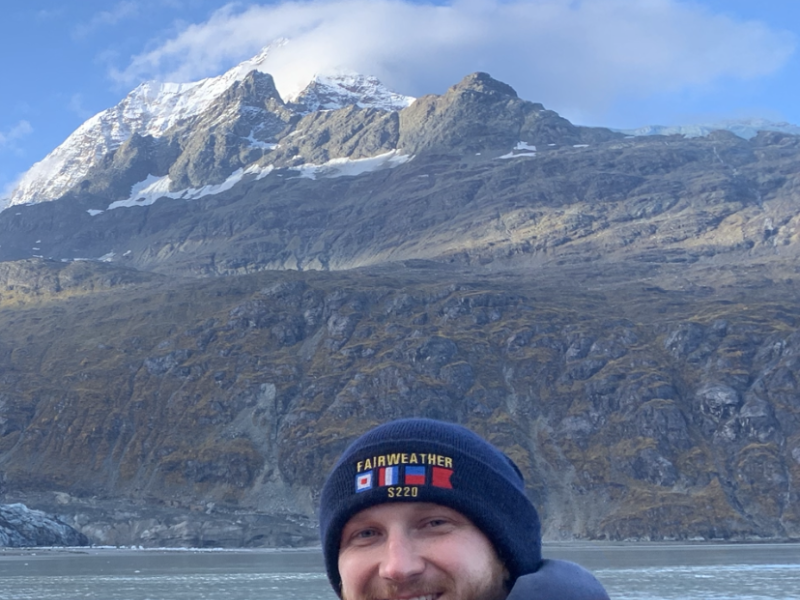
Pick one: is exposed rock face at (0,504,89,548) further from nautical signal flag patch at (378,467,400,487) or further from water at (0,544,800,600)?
nautical signal flag patch at (378,467,400,487)

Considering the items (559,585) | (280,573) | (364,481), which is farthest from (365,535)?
(280,573)

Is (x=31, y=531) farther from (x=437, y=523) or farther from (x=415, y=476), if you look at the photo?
(x=415, y=476)

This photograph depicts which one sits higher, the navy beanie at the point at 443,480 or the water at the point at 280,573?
the navy beanie at the point at 443,480

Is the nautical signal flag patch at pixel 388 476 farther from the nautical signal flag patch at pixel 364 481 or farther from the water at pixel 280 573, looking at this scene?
the water at pixel 280 573

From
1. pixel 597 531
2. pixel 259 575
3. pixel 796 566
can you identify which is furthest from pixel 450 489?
pixel 597 531

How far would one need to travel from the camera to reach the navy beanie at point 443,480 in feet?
13.1

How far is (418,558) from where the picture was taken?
3.94m

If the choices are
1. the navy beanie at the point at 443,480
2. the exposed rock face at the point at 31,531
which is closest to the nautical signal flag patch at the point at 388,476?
the navy beanie at the point at 443,480

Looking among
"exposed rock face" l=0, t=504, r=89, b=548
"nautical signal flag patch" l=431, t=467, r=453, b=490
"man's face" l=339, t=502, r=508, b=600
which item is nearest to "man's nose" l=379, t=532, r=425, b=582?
"man's face" l=339, t=502, r=508, b=600

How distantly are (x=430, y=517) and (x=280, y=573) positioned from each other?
447ft

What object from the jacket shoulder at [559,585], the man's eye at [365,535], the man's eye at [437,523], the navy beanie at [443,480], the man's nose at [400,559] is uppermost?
the navy beanie at [443,480]

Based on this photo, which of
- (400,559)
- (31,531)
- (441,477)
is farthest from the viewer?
(31,531)

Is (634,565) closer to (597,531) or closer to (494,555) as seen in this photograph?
(597,531)

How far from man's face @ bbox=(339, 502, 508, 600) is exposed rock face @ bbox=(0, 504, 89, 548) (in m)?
198
